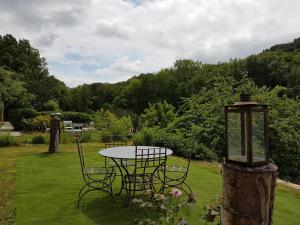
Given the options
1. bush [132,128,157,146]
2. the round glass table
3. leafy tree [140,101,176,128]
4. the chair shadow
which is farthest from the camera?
leafy tree [140,101,176,128]

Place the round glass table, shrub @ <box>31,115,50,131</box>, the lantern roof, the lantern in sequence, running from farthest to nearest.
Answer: shrub @ <box>31,115,50,131</box>, the round glass table, the lantern roof, the lantern

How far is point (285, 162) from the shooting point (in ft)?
30.3

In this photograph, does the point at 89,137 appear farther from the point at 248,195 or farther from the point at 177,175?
the point at 248,195

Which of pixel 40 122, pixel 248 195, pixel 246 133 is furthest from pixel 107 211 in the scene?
pixel 40 122

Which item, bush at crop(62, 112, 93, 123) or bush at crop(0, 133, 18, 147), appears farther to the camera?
bush at crop(62, 112, 93, 123)

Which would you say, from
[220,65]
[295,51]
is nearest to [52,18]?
[220,65]

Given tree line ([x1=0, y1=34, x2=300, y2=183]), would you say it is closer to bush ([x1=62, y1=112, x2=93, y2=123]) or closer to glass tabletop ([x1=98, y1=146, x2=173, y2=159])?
bush ([x1=62, y1=112, x2=93, y2=123])

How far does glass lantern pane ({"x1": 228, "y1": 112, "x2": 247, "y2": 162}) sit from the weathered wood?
0.16m

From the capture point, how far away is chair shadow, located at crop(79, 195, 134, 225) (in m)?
4.21

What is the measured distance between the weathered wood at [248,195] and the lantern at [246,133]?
116mm

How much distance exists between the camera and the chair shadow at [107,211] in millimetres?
4215

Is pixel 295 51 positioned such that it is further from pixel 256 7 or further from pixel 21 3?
pixel 21 3

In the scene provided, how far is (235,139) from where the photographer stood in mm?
2312

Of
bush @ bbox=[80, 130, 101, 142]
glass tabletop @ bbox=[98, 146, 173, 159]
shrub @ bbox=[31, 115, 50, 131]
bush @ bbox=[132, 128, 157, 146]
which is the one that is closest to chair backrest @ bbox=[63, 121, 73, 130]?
shrub @ bbox=[31, 115, 50, 131]
